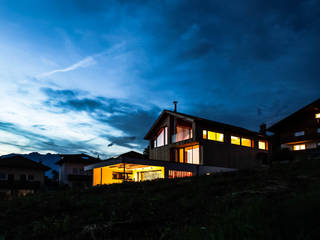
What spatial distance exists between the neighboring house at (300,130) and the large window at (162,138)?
12580 mm

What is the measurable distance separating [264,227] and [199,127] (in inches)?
885

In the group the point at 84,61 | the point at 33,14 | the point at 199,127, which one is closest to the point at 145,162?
the point at 199,127

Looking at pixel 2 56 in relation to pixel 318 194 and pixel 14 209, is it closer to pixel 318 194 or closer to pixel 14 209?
pixel 14 209

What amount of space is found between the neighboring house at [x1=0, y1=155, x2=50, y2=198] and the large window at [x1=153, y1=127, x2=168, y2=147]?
23015 millimetres

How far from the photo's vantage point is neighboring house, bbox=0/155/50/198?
41.7 m

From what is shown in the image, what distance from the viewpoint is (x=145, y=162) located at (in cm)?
2259

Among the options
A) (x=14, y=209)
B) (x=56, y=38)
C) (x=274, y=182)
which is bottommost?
(x=14, y=209)

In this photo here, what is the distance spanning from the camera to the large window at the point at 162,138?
3027 cm

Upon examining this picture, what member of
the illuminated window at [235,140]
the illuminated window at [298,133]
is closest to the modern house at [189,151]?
the illuminated window at [235,140]

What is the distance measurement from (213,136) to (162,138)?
6067mm

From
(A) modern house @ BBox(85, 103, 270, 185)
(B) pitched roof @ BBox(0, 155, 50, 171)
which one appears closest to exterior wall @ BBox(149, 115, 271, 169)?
(A) modern house @ BBox(85, 103, 270, 185)

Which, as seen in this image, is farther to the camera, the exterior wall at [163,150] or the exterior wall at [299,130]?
the exterior wall at [299,130]

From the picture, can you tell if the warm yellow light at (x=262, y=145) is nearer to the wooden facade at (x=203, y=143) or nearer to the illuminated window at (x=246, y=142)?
the wooden facade at (x=203, y=143)

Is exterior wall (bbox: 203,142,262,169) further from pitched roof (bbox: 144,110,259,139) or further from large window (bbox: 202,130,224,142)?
pitched roof (bbox: 144,110,259,139)
